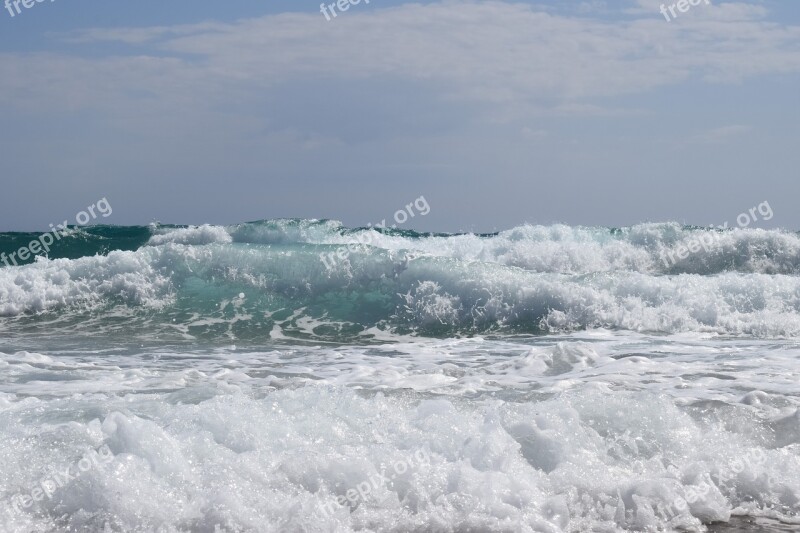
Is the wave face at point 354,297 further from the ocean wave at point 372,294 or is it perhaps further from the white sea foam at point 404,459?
the white sea foam at point 404,459

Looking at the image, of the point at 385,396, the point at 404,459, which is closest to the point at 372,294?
the point at 385,396

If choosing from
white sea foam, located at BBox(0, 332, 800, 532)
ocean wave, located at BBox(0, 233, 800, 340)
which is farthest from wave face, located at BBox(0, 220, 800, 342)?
white sea foam, located at BBox(0, 332, 800, 532)

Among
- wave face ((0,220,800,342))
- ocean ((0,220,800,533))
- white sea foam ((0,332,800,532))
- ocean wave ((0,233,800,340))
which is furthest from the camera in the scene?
ocean wave ((0,233,800,340))

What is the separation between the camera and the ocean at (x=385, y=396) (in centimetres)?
426

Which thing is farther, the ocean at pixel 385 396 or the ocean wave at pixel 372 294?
the ocean wave at pixel 372 294

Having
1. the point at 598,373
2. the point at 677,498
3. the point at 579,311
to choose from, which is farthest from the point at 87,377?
the point at 579,311

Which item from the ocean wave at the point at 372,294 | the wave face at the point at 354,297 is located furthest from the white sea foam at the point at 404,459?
the ocean wave at the point at 372,294

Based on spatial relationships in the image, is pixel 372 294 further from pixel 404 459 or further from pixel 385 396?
pixel 404 459

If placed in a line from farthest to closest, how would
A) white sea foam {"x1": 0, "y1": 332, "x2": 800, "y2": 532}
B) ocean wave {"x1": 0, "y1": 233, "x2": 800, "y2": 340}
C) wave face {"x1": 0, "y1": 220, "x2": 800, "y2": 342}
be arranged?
ocean wave {"x1": 0, "y1": 233, "x2": 800, "y2": 340}, wave face {"x1": 0, "y1": 220, "x2": 800, "y2": 342}, white sea foam {"x1": 0, "y1": 332, "x2": 800, "y2": 532}

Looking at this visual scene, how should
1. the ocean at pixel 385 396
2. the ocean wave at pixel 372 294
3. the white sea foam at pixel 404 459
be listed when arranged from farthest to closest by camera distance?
the ocean wave at pixel 372 294 → the ocean at pixel 385 396 → the white sea foam at pixel 404 459

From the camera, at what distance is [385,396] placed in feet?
20.7

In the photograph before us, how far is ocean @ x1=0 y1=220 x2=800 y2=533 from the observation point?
4262 millimetres

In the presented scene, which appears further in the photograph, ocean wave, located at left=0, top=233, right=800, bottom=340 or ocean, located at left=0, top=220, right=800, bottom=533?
ocean wave, located at left=0, top=233, right=800, bottom=340

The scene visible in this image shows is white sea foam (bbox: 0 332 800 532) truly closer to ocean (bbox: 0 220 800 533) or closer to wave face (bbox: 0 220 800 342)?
ocean (bbox: 0 220 800 533)
